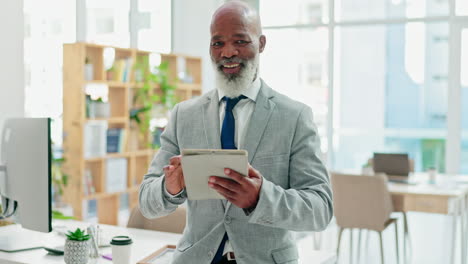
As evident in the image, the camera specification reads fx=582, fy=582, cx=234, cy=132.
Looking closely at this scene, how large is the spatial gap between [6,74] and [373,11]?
5009 millimetres

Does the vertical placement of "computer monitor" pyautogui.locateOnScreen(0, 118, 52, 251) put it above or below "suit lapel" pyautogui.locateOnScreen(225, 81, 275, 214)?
below

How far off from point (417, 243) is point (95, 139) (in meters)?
3.51

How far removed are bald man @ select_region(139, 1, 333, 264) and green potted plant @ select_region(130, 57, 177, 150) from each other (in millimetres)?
4910

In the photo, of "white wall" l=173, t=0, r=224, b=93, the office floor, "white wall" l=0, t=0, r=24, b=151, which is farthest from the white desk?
→ "white wall" l=173, t=0, r=224, b=93

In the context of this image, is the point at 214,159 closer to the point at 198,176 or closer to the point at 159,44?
the point at 198,176

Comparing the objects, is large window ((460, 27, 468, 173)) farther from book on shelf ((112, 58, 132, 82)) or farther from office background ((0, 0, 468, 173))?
book on shelf ((112, 58, 132, 82))

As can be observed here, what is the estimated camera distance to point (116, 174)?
638 centimetres

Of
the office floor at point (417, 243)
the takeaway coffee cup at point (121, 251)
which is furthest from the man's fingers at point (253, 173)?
the office floor at point (417, 243)

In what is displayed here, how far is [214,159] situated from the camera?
1488 mm

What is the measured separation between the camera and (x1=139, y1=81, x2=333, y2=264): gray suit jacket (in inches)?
64.6

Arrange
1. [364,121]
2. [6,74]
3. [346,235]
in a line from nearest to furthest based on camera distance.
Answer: [6,74] → [346,235] → [364,121]

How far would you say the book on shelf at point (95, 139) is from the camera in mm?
5941

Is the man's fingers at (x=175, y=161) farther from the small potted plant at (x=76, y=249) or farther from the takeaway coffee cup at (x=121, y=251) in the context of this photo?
the small potted plant at (x=76, y=249)

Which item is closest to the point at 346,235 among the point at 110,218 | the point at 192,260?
the point at 110,218
